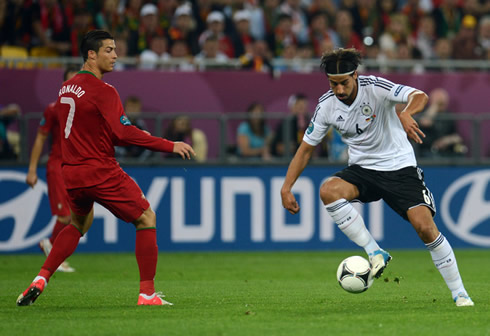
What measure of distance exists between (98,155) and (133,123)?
6347mm

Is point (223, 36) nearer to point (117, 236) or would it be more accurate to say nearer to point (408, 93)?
point (117, 236)

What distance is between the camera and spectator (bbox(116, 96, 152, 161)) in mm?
14602

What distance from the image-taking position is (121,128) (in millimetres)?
7922

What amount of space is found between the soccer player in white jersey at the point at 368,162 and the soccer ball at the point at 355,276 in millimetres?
113

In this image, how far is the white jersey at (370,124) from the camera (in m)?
8.30

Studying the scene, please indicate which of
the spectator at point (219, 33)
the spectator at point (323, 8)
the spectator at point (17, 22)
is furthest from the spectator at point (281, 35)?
the spectator at point (17, 22)

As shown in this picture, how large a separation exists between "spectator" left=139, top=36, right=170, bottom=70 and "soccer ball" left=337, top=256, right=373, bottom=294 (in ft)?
29.5

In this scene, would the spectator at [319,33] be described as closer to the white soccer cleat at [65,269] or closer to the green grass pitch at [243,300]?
the green grass pitch at [243,300]

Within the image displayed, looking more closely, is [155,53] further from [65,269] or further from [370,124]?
[370,124]

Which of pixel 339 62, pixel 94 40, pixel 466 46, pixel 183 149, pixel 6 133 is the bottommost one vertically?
pixel 6 133

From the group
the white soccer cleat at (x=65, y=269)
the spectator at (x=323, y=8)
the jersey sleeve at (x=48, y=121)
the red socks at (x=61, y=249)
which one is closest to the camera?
the red socks at (x=61, y=249)

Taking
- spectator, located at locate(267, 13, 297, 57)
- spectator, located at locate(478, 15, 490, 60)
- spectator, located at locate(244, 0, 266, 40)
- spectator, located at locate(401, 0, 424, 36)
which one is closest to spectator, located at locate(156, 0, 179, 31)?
spectator, located at locate(244, 0, 266, 40)

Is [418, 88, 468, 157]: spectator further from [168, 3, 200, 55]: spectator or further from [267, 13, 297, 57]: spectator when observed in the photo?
[168, 3, 200, 55]: spectator

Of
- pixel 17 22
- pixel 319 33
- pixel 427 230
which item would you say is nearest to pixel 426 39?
pixel 319 33
